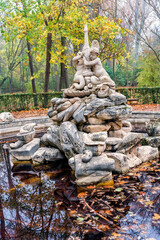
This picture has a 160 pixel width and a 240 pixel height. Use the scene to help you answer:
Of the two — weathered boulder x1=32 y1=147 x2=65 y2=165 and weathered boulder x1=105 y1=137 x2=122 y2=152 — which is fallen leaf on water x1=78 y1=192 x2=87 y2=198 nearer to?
weathered boulder x1=105 y1=137 x2=122 y2=152

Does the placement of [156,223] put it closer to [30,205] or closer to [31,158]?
[30,205]

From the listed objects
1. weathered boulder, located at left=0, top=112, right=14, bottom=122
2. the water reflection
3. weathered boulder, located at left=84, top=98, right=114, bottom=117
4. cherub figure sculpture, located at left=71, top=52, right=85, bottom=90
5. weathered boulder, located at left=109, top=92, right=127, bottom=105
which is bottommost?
the water reflection

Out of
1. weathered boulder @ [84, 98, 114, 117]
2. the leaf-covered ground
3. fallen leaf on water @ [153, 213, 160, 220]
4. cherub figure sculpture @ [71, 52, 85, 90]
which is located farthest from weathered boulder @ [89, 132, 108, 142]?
the leaf-covered ground

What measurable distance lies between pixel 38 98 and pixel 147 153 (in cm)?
929

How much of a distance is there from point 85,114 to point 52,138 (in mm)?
1263

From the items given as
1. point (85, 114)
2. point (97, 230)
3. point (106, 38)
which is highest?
point (106, 38)

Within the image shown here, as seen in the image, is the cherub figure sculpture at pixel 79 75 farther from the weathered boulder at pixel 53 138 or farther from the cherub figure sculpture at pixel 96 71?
the weathered boulder at pixel 53 138

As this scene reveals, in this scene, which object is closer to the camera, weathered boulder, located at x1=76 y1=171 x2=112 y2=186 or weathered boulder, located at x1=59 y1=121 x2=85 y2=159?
weathered boulder, located at x1=76 y1=171 x2=112 y2=186

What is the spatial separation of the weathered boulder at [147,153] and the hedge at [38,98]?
27.8 ft

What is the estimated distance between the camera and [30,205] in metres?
3.49

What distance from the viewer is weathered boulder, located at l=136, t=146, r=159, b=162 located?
5340 millimetres

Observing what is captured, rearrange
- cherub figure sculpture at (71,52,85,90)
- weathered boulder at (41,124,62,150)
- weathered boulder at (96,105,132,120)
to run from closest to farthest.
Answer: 1. weathered boulder at (96,105,132,120)
2. weathered boulder at (41,124,62,150)
3. cherub figure sculpture at (71,52,85,90)

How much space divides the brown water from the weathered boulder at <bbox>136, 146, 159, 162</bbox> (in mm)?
558

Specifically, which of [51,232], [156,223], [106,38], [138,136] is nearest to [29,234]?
[51,232]
